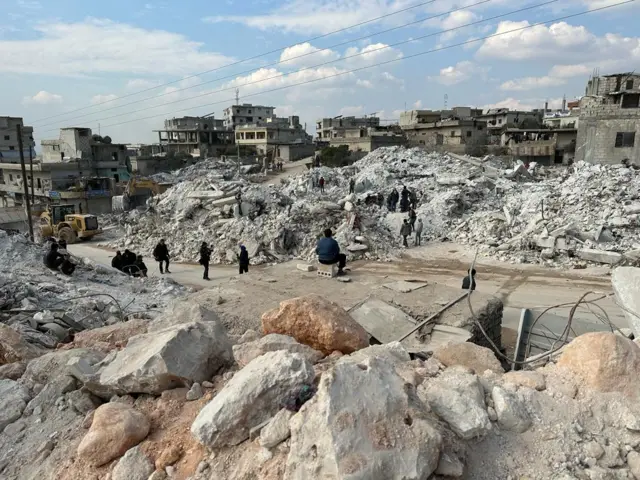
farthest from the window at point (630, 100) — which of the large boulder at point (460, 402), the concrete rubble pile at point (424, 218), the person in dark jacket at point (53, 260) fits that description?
the large boulder at point (460, 402)

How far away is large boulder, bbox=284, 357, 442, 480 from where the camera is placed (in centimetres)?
210

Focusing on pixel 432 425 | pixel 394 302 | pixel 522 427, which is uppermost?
pixel 432 425

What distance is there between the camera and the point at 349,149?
144ft

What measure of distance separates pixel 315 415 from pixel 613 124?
32.0 meters

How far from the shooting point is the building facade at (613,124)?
26922mm

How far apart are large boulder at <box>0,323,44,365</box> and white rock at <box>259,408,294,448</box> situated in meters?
3.63

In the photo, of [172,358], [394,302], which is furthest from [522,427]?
[394,302]

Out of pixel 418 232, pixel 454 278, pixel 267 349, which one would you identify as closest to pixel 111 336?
pixel 267 349

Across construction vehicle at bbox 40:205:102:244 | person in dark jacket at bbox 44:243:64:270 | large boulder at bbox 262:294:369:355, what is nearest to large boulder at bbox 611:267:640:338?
large boulder at bbox 262:294:369:355

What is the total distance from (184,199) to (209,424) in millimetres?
20372

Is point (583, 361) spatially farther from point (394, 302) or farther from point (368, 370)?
point (394, 302)

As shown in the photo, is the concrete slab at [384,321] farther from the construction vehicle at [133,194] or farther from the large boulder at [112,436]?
the construction vehicle at [133,194]

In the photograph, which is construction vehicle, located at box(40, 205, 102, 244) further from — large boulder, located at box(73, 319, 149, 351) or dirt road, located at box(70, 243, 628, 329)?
large boulder, located at box(73, 319, 149, 351)

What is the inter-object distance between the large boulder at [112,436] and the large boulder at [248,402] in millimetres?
535
